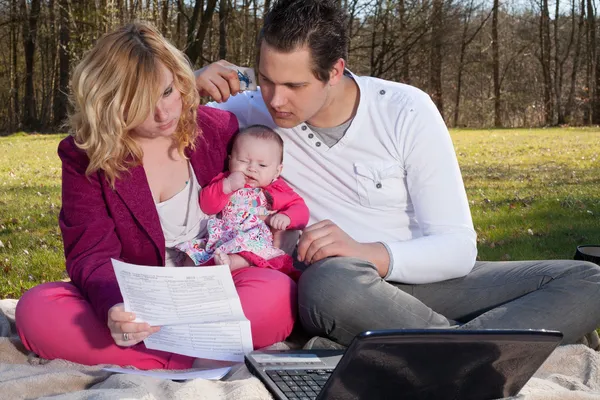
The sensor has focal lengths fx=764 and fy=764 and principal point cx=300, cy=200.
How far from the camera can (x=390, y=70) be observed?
25.3 meters

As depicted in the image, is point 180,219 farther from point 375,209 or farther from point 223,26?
point 223,26

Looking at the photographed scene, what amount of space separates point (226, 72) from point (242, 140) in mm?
317

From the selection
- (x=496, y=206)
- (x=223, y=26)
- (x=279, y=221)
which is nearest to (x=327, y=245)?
(x=279, y=221)

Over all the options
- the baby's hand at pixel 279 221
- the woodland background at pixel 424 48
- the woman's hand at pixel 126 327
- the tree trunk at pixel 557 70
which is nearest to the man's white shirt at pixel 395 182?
the baby's hand at pixel 279 221

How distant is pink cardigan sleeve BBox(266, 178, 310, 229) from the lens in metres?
3.22

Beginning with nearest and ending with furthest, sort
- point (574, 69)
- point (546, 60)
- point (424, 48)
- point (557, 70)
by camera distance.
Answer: point (424, 48)
point (574, 69)
point (546, 60)
point (557, 70)

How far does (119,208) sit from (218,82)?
2.30 ft

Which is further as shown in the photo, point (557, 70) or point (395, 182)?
point (557, 70)

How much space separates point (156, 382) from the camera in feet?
7.99

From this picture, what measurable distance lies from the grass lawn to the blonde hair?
5.73ft

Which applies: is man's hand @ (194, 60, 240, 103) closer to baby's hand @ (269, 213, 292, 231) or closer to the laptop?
baby's hand @ (269, 213, 292, 231)

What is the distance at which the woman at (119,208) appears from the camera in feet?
9.49

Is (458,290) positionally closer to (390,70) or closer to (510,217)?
(510,217)

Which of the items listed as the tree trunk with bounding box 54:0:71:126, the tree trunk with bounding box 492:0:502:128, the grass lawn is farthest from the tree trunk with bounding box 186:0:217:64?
the tree trunk with bounding box 492:0:502:128
